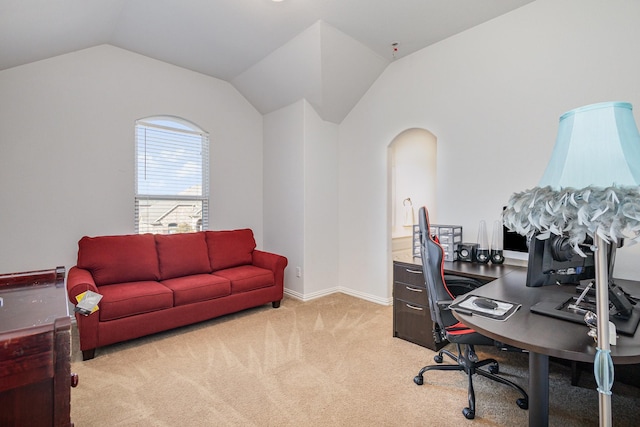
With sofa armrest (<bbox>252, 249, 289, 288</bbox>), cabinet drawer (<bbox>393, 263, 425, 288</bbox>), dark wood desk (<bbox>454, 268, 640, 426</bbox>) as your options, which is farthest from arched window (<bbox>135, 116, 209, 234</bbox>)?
dark wood desk (<bbox>454, 268, 640, 426</bbox>)

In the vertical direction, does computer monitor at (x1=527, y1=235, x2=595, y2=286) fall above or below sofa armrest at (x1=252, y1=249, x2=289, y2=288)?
above

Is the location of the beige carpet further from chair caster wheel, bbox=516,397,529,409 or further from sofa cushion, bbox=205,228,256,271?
sofa cushion, bbox=205,228,256,271

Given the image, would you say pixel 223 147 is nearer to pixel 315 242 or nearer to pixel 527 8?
pixel 315 242

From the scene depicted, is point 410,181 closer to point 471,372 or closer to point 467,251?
point 467,251

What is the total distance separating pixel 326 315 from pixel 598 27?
357 centimetres

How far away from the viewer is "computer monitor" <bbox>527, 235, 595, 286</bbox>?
1490 millimetres

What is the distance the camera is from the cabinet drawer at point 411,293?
2789mm

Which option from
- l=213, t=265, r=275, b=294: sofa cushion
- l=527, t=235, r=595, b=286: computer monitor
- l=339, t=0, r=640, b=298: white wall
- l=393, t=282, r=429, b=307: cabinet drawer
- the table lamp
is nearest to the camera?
the table lamp

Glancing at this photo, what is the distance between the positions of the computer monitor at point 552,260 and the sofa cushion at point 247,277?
9.04 feet

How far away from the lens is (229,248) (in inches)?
158

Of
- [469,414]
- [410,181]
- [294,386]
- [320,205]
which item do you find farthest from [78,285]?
[410,181]

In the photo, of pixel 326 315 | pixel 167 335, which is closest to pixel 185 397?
pixel 167 335

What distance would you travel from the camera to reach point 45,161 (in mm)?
A: 3164

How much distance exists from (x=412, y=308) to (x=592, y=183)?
2.20m
